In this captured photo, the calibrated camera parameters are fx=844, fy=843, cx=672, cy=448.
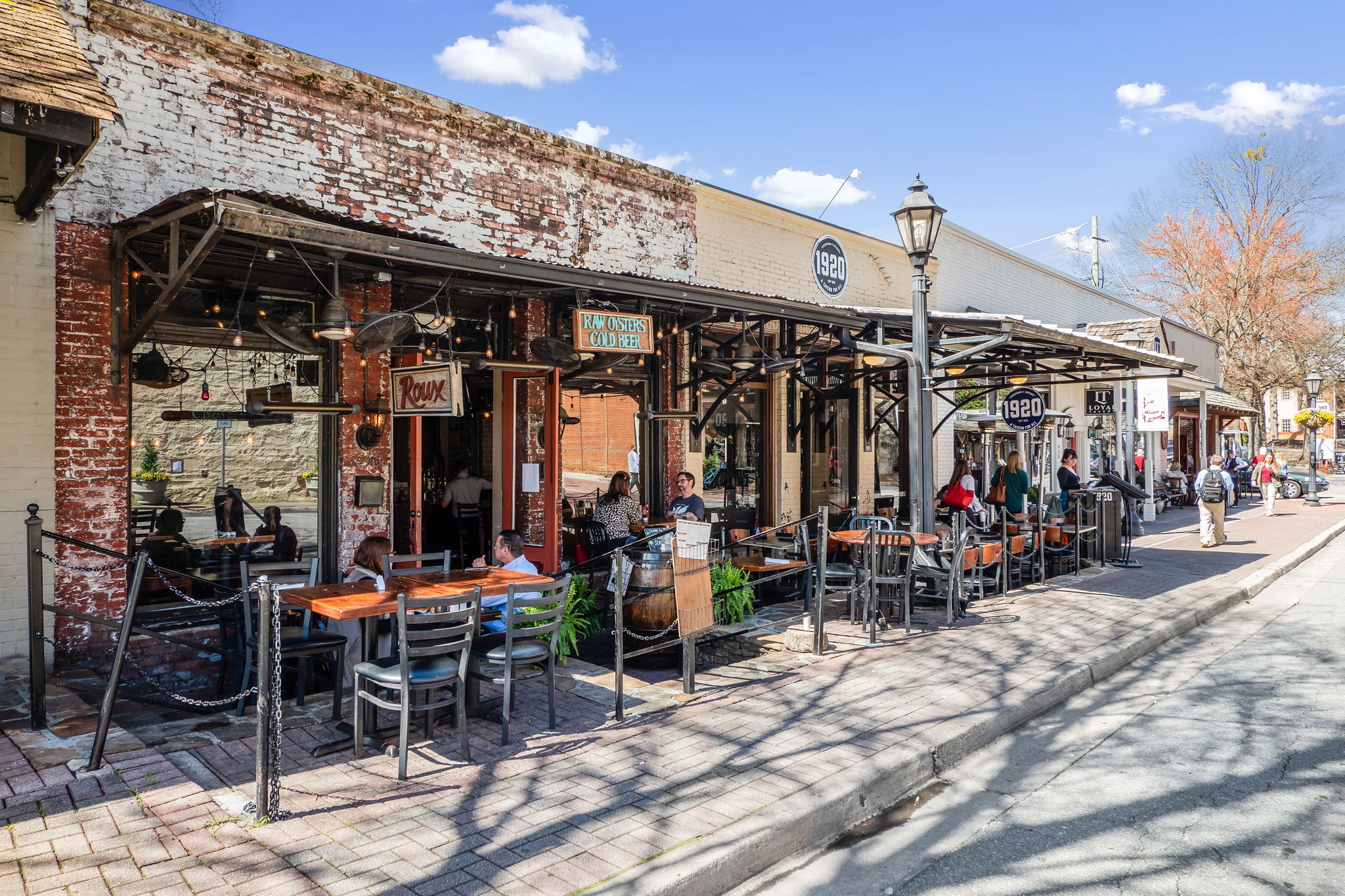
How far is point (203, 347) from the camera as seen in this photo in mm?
7418

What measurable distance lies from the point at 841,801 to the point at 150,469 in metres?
6.13

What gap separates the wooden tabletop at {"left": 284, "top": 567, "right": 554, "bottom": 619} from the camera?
5.18 meters

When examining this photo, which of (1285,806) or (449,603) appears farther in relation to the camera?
(449,603)

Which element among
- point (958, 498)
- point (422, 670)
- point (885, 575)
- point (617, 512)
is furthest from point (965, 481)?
point (422, 670)

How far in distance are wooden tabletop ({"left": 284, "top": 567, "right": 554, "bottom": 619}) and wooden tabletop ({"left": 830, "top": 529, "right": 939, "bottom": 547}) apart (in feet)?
13.0

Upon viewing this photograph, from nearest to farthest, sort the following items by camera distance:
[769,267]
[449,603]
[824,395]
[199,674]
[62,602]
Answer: [449,603]
[62,602]
[199,674]
[769,267]
[824,395]

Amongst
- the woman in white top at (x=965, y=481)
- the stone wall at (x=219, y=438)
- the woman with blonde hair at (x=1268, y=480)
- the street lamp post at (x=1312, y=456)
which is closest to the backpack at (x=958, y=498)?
the woman in white top at (x=965, y=481)

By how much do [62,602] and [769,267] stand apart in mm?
10010

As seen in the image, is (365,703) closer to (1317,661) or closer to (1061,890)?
(1061,890)

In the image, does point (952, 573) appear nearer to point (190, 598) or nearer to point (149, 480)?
point (190, 598)

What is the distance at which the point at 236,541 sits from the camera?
7.65 metres

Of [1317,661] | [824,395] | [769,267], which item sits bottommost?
[1317,661]

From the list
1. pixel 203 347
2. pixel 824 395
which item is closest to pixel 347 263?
pixel 203 347

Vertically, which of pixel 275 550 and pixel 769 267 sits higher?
pixel 769 267
